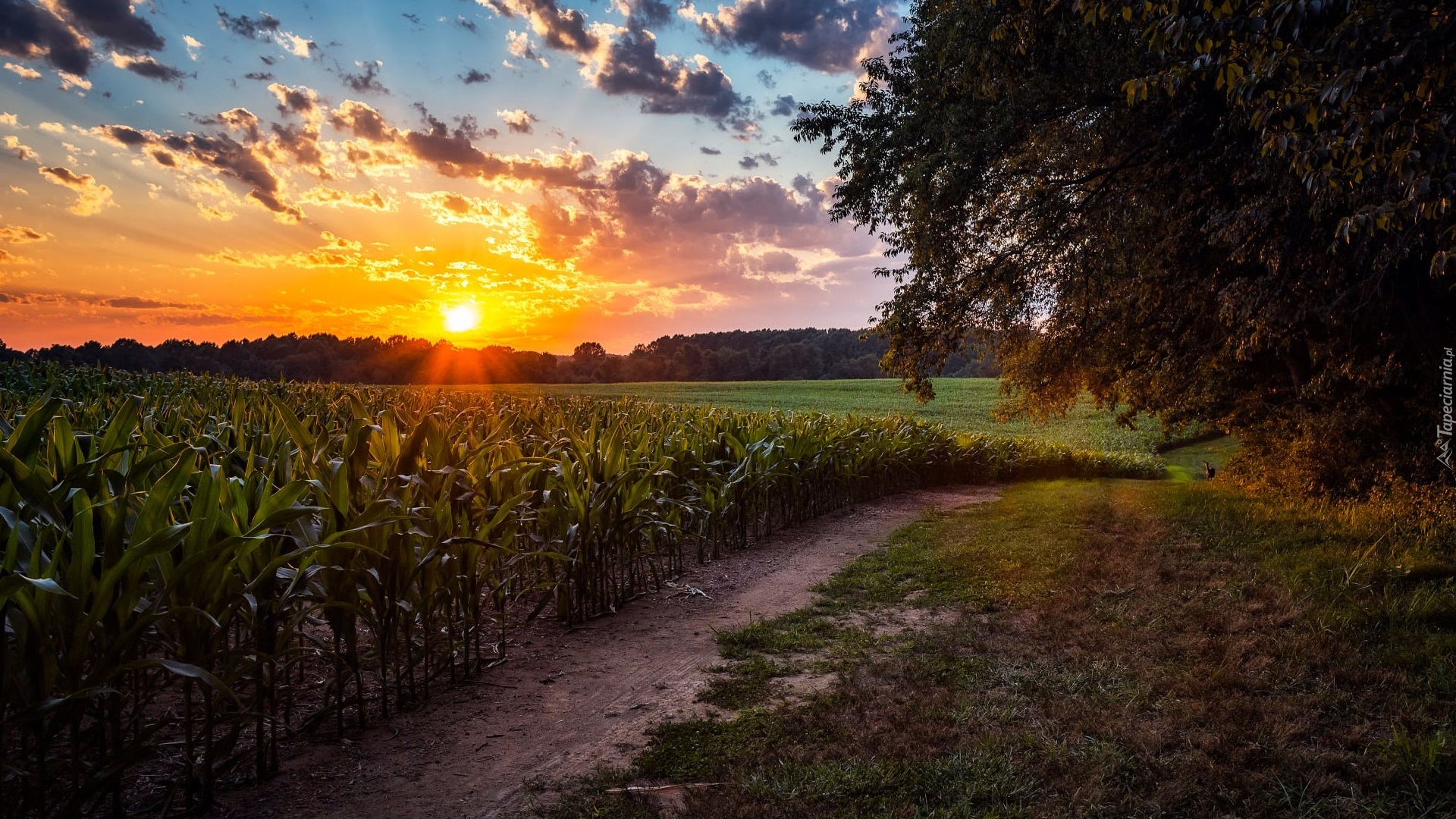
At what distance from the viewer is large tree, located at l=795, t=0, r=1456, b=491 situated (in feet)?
16.2

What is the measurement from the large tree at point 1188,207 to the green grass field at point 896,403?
32.9ft

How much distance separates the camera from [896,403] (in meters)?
39.3

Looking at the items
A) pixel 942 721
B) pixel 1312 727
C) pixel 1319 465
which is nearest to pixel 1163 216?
pixel 1319 465

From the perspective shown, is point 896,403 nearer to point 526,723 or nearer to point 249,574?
point 526,723

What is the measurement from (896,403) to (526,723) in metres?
36.7

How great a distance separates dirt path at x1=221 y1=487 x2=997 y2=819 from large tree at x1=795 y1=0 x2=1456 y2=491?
16.3ft

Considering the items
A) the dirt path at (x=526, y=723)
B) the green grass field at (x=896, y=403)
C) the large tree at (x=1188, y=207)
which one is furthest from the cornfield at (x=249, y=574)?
the green grass field at (x=896, y=403)

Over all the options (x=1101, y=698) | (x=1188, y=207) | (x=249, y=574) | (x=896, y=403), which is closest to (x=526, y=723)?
(x=249, y=574)

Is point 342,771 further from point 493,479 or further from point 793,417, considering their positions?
point 793,417

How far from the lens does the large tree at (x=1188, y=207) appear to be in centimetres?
493

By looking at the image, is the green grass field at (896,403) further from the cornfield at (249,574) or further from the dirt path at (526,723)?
the cornfield at (249,574)

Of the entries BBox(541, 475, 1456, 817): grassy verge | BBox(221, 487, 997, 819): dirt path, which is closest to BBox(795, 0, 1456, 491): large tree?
BBox(541, 475, 1456, 817): grassy verge

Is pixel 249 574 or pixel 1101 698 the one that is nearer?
pixel 249 574

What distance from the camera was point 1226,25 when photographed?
16.5ft
